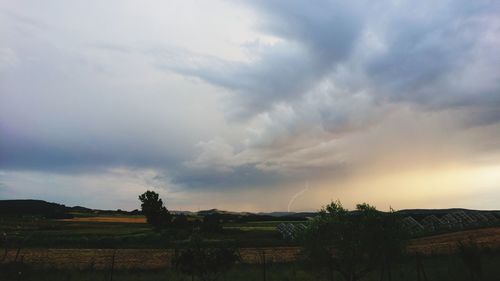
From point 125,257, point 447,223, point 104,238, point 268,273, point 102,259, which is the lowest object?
point 268,273

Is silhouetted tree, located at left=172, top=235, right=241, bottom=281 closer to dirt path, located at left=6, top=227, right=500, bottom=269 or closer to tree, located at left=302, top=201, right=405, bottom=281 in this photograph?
tree, located at left=302, top=201, right=405, bottom=281

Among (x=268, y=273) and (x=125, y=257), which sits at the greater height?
(x=125, y=257)

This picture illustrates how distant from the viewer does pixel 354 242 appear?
3178cm

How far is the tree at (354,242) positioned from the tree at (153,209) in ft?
389

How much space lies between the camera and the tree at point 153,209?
5851 inches

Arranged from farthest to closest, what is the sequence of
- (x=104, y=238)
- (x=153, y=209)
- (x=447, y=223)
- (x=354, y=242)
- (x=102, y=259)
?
(x=153, y=209) → (x=447, y=223) → (x=104, y=238) → (x=102, y=259) → (x=354, y=242)

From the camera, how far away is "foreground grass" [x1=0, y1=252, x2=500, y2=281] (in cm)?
3850

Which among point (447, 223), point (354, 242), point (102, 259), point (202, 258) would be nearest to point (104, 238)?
point (102, 259)

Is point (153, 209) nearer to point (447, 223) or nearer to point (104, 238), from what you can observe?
point (104, 238)

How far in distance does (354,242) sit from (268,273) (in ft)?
51.6

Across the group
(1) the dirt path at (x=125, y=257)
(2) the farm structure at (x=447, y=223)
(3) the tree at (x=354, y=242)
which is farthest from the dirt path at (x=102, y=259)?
(2) the farm structure at (x=447, y=223)

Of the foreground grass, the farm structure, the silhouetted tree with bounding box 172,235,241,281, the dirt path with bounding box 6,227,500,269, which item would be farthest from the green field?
the silhouetted tree with bounding box 172,235,241,281

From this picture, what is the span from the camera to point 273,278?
39.9 m

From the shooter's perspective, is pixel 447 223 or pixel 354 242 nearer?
pixel 354 242
